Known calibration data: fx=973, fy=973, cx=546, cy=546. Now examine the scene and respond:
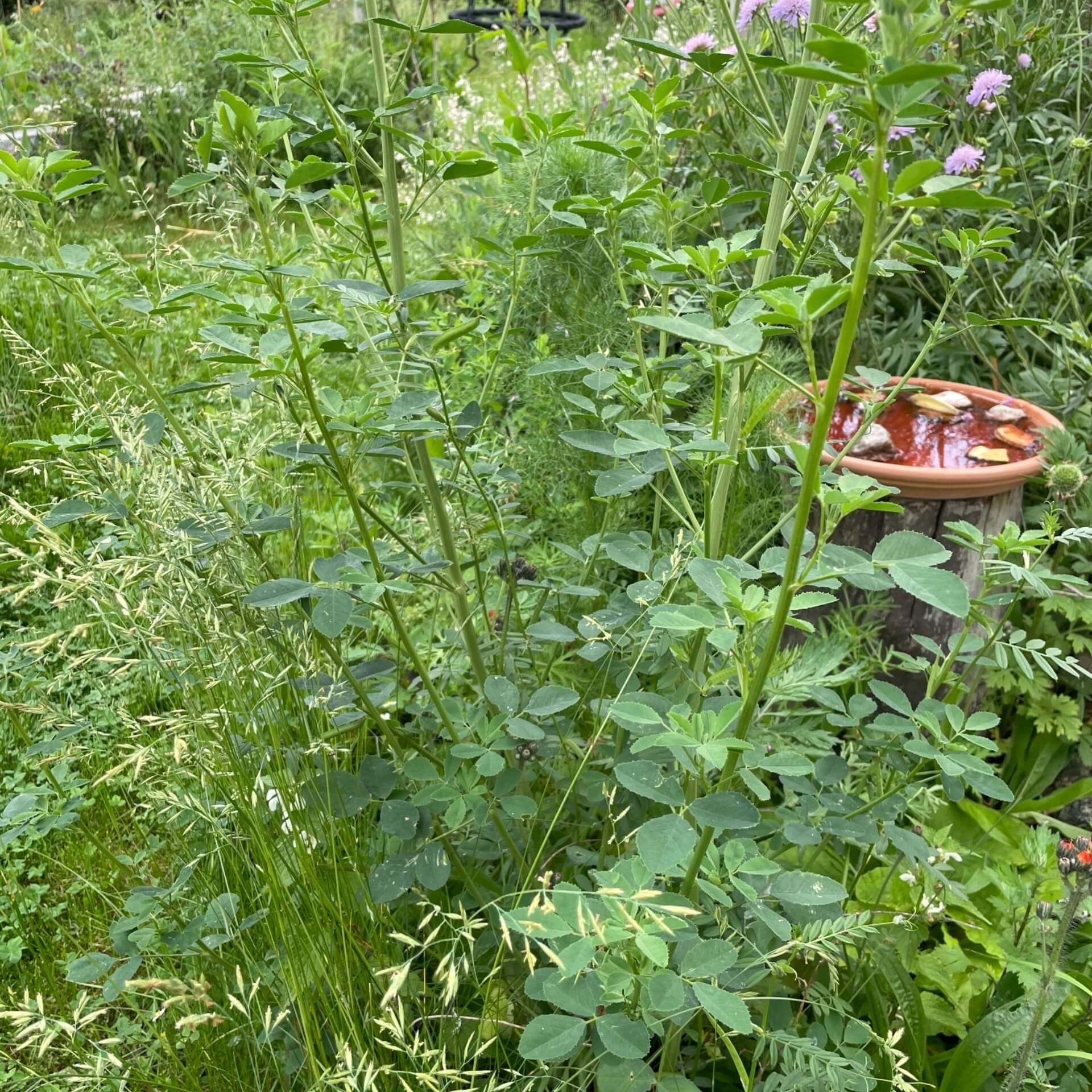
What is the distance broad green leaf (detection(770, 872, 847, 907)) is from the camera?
1.13 m

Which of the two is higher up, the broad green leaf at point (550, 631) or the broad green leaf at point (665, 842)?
the broad green leaf at point (665, 842)

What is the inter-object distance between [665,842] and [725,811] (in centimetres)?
8

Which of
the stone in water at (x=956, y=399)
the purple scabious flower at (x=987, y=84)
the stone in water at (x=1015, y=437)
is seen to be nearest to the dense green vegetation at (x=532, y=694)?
the stone in water at (x=1015, y=437)

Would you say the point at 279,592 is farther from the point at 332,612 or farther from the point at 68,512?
the point at 68,512

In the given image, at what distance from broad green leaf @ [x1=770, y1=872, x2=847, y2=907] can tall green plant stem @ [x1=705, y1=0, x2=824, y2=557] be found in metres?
0.42

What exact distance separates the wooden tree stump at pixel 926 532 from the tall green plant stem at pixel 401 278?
1.25 metres

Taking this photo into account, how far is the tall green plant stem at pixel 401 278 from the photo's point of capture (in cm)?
132

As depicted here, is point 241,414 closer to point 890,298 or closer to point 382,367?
point 382,367

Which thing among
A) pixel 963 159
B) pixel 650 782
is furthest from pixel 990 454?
pixel 650 782

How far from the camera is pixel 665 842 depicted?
987 mm

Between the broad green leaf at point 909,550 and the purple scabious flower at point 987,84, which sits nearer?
the broad green leaf at point 909,550

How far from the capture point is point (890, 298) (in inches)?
131

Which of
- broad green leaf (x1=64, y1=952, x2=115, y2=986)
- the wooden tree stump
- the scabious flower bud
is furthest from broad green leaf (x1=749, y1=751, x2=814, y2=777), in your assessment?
the wooden tree stump

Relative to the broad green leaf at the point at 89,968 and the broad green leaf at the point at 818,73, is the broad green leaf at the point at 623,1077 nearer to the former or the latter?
the broad green leaf at the point at 89,968
